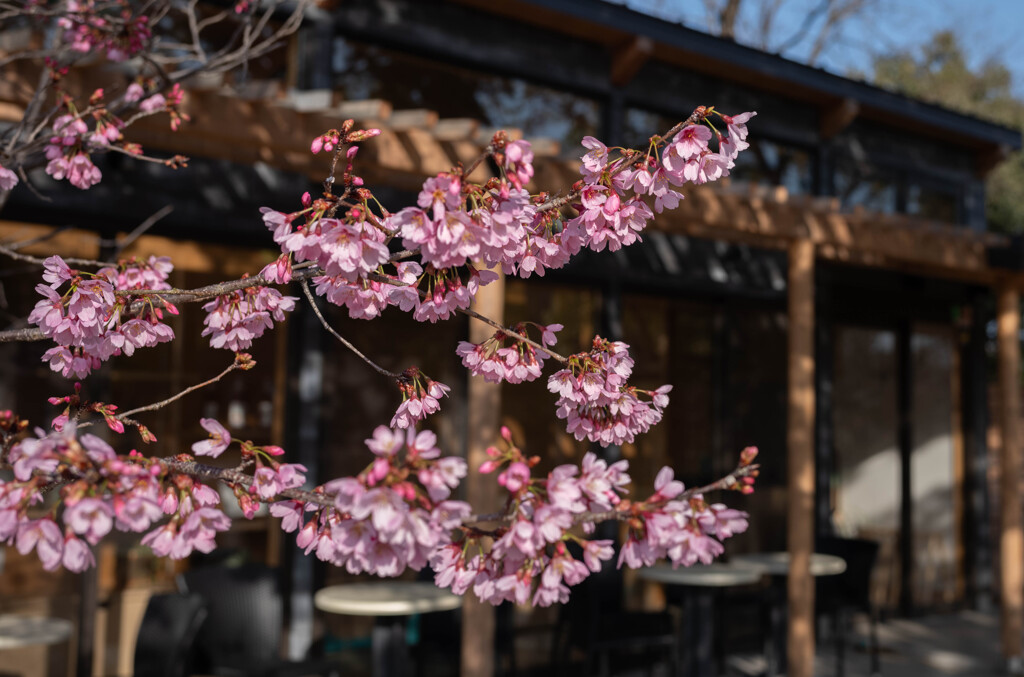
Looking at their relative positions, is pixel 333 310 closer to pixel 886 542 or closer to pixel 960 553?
pixel 886 542

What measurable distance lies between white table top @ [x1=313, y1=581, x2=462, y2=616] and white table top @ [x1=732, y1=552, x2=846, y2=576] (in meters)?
2.32

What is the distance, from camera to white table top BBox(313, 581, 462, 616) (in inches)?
169

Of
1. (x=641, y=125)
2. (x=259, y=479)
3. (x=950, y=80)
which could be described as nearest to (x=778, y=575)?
(x=641, y=125)

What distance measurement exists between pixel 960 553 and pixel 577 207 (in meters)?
8.31

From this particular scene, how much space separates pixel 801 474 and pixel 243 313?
390 cm

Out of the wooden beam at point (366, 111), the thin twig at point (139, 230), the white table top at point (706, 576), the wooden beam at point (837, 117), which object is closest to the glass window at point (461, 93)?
the wooden beam at point (366, 111)

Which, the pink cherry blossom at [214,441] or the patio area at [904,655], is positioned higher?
the pink cherry blossom at [214,441]

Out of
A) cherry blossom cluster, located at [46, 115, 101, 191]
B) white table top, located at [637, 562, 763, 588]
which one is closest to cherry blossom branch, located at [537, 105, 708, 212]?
cherry blossom cluster, located at [46, 115, 101, 191]

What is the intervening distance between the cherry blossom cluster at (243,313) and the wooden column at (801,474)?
12.4ft

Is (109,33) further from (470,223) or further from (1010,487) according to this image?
(1010,487)

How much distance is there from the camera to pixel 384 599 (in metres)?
4.43

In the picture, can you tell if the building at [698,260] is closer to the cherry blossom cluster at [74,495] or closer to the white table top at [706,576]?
the white table top at [706,576]

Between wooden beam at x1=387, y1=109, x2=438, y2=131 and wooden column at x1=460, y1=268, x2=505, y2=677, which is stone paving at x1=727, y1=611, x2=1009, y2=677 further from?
wooden beam at x1=387, y1=109, x2=438, y2=131

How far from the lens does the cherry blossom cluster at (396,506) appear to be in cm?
118
